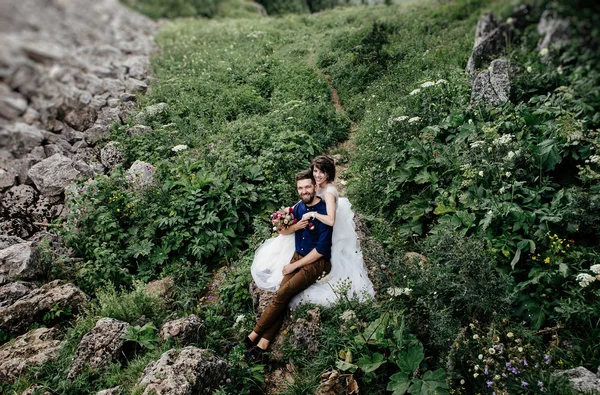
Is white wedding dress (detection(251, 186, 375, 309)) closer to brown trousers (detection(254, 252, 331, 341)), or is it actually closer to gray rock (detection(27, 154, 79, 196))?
brown trousers (detection(254, 252, 331, 341))

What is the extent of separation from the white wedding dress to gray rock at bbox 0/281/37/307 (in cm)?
352

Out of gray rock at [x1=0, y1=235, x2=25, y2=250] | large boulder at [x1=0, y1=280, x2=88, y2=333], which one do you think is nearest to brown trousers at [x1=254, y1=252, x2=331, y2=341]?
large boulder at [x1=0, y1=280, x2=88, y2=333]

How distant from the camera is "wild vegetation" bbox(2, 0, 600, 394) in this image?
465 cm

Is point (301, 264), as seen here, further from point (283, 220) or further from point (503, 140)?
point (503, 140)

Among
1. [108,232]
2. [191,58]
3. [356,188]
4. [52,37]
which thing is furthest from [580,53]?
[191,58]

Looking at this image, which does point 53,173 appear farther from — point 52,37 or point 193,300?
point 52,37

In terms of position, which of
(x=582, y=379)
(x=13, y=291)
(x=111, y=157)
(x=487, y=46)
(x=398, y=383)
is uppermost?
(x=487, y=46)

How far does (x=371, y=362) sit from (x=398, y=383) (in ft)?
1.22

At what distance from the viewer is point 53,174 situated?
8266mm

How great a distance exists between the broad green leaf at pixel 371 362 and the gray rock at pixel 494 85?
16.0 ft

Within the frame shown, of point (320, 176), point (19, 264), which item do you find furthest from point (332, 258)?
point (19, 264)

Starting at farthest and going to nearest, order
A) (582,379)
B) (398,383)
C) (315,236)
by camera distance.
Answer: (315,236) → (398,383) → (582,379)

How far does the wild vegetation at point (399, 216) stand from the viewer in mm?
4652

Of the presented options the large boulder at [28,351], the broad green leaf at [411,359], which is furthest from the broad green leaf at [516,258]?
the large boulder at [28,351]
